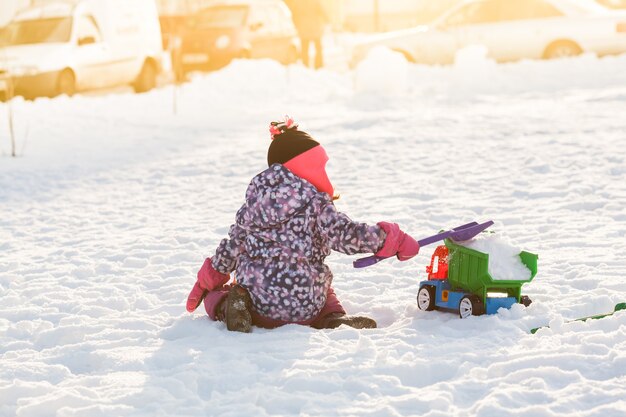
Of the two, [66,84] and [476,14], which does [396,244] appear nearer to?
[66,84]

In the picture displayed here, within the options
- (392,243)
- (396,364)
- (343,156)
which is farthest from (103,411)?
(343,156)

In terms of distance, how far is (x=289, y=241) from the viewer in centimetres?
400

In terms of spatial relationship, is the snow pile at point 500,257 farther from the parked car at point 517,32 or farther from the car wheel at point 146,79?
the car wheel at point 146,79

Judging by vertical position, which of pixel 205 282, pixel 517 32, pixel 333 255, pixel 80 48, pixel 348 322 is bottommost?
pixel 333 255

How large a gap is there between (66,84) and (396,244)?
36.2 feet

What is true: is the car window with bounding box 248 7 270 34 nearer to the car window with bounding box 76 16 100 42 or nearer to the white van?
the white van

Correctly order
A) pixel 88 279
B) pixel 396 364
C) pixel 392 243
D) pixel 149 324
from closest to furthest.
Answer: pixel 396 364 < pixel 392 243 < pixel 149 324 < pixel 88 279

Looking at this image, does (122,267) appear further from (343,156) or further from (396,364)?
(343,156)

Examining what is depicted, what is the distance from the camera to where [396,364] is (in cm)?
349

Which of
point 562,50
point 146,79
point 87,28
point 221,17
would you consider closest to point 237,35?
point 221,17

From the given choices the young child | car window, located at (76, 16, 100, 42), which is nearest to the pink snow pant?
the young child

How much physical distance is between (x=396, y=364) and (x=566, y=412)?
27.7 inches

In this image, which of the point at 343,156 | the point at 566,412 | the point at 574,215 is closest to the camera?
the point at 566,412

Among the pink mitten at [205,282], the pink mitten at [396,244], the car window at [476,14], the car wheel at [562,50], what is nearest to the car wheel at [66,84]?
the car window at [476,14]
